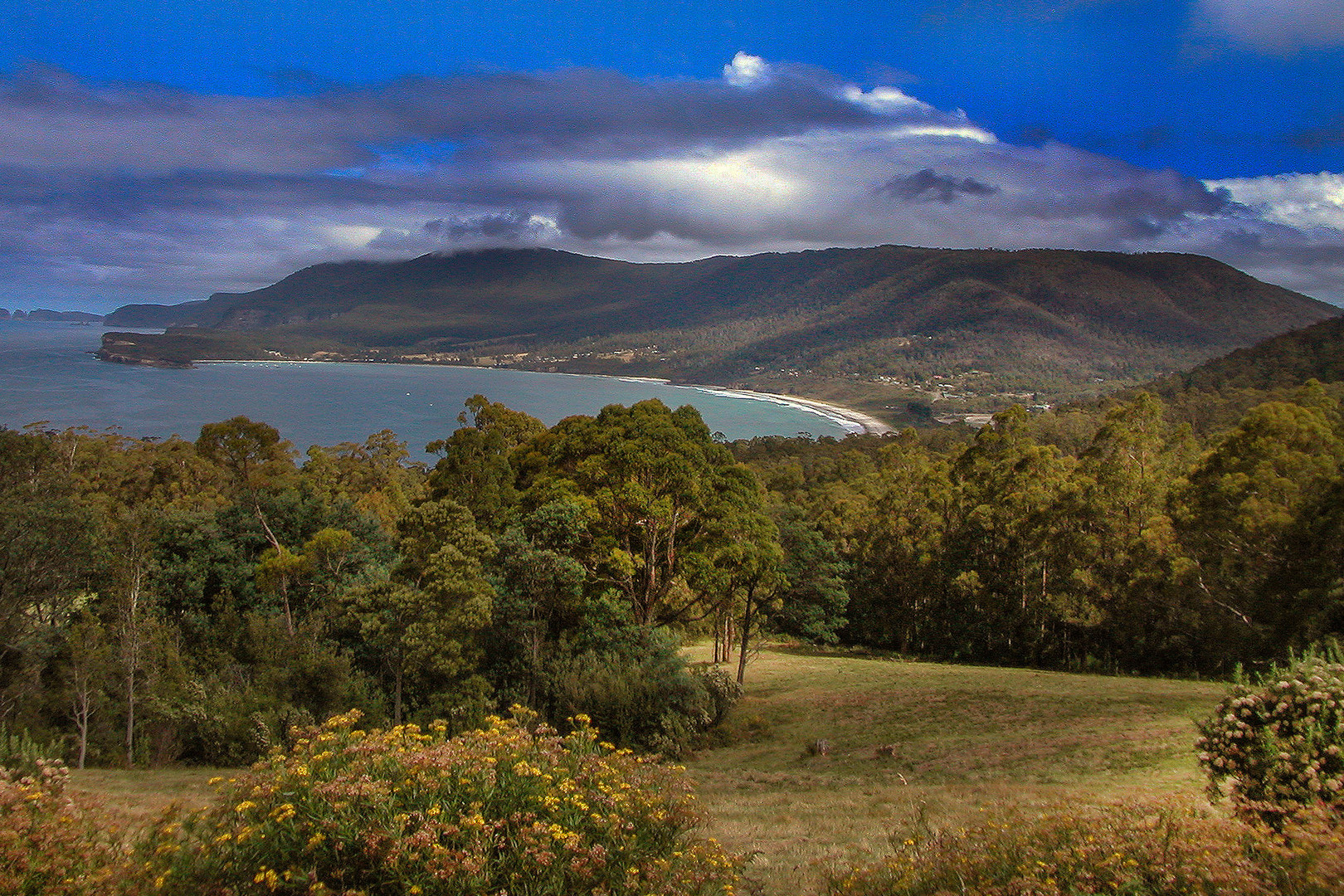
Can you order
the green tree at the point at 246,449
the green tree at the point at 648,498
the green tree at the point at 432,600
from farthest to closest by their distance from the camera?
the green tree at the point at 246,449 → the green tree at the point at 648,498 → the green tree at the point at 432,600

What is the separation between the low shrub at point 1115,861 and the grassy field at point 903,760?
113 centimetres

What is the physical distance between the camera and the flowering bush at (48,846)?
12.6 feet

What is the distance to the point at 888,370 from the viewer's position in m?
167

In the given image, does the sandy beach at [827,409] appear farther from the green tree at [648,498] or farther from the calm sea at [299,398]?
the green tree at [648,498]

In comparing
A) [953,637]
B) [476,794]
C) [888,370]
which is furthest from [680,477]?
[888,370]

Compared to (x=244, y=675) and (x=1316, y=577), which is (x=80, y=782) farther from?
(x=1316, y=577)

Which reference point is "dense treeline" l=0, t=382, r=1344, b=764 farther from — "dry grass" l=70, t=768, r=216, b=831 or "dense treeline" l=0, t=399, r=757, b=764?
"dry grass" l=70, t=768, r=216, b=831

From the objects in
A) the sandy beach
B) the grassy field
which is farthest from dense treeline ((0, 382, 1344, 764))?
the sandy beach

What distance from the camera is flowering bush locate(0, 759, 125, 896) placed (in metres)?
3.86

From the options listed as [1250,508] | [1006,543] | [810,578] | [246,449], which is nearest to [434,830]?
[1250,508]

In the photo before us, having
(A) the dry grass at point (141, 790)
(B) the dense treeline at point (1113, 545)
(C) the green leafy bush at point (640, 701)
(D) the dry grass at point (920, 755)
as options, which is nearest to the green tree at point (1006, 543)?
(B) the dense treeline at point (1113, 545)

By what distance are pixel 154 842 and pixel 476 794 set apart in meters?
1.92

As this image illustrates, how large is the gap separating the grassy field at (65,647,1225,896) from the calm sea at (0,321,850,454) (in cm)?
5067

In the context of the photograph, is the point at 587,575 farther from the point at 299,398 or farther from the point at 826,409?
the point at 826,409
